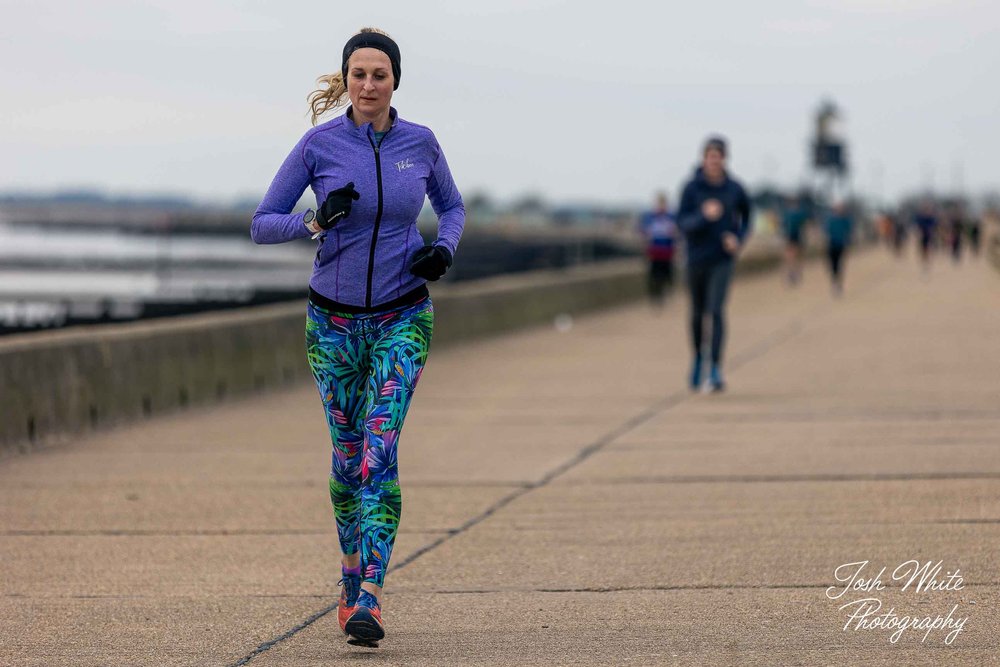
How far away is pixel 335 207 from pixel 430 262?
35 centimetres

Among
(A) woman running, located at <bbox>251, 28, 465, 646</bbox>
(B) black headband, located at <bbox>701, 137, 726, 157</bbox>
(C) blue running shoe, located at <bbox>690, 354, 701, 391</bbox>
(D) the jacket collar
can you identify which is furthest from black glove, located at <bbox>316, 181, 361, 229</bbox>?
(C) blue running shoe, located at <bbox>690, 354, 701, 391</bbox>

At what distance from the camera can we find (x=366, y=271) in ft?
18.1

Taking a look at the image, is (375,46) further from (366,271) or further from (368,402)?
(368,402)

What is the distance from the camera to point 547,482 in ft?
30.7

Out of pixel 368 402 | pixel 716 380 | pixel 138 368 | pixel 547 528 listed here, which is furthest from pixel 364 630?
pixel 716 380

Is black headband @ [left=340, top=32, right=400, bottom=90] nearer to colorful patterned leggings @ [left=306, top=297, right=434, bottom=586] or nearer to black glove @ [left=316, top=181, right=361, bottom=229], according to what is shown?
black glove @ [left=316, top=181, right=361, bottom=229]

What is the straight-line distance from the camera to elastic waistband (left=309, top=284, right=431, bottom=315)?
218 inches

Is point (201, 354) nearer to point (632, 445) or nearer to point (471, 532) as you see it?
point (632, 445)

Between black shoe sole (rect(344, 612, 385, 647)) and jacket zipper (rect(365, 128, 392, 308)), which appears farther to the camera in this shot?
jacket zipper (rect(365, 128, 392, 308))

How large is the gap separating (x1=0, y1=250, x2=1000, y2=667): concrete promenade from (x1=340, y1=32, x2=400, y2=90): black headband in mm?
1806

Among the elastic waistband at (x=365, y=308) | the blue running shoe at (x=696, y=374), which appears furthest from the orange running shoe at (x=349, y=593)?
the blue running shoe at (x=696, y=374)

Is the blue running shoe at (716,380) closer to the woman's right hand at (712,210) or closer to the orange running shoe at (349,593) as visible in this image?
the woman's right hand at (712,210)

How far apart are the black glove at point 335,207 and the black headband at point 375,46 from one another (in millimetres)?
409

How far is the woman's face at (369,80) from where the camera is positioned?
542cm
